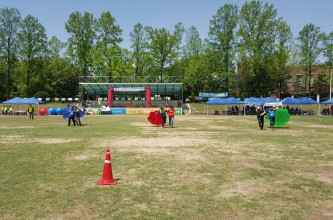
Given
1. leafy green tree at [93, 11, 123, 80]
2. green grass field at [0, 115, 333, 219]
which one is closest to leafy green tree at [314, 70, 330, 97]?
leafy green tree at [93, 11, 123, 80]

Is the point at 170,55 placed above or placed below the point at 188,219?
above

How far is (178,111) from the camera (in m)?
49.2

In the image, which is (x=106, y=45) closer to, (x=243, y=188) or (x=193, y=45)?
(x=193, y=45)

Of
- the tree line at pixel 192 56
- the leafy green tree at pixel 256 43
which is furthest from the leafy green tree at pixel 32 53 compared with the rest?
the leafy green tree at pixel 256 43

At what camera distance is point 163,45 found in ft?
213

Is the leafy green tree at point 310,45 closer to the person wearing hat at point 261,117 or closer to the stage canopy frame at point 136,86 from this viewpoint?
the stage canopy frame at point 136,86

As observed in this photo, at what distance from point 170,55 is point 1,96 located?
3810 centimetres

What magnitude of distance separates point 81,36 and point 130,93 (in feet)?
51.7

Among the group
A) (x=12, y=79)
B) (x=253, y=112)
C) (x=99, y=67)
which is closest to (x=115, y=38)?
(x=99, y=67)

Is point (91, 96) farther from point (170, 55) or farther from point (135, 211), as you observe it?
point (135, 211)

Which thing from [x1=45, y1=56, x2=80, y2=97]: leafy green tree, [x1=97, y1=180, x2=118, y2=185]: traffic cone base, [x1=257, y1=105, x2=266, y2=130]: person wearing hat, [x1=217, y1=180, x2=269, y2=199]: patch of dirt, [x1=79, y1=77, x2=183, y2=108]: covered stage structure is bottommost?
[x1=217, y1=180, x2=269, y2=199]: patch of dirt

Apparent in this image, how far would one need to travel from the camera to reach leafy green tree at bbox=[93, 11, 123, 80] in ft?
203

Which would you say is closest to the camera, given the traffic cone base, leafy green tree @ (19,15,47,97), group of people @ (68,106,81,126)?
→ the traffic cone base

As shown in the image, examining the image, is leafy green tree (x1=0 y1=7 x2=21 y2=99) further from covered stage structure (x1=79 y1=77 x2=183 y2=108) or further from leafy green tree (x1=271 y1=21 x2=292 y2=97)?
leafy green tree (x1=271 y1=21 x2=292 y2=97)
